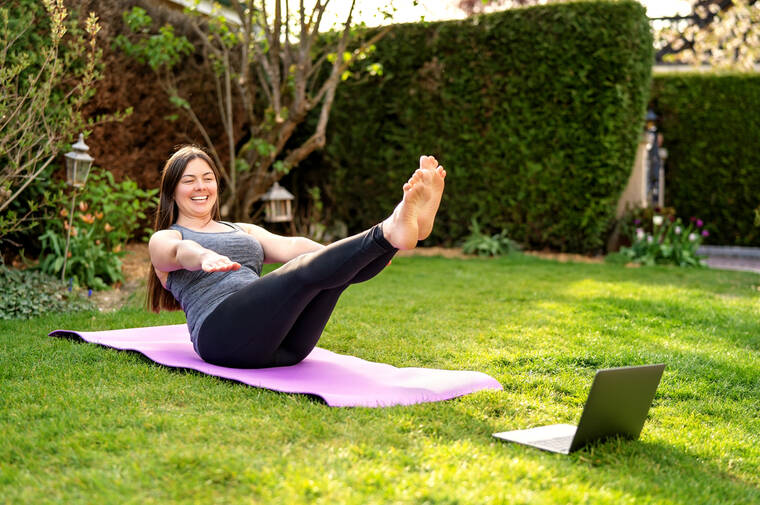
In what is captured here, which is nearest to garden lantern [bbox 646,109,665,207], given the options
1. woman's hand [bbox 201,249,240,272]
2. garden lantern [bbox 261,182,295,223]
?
garden lantern [bbox 261,182,295,223]

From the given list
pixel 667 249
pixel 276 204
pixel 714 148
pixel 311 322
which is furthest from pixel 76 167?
pixel 714 148

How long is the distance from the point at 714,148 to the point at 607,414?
31.2 ft

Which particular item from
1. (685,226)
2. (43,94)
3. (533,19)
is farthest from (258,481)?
(685,226)

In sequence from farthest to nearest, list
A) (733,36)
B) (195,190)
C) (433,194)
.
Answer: (733,36) → (195,190) → (433,194)

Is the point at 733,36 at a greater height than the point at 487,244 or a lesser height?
greater

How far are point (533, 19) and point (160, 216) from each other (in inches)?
259

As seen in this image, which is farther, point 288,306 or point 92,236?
point 92,236

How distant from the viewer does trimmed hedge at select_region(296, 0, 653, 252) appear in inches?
337

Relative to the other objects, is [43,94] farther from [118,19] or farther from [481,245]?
[481,245]

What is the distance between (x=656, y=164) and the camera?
11.1m

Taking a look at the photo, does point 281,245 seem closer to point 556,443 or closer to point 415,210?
point 415,210

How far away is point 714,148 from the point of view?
1065 centimetres

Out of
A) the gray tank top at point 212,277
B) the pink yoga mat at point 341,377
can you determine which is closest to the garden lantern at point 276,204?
the pink yoga mat at point 341,377

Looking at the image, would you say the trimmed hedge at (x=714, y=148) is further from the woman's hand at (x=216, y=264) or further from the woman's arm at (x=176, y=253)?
the woman's hand at (x=216, y=264)
